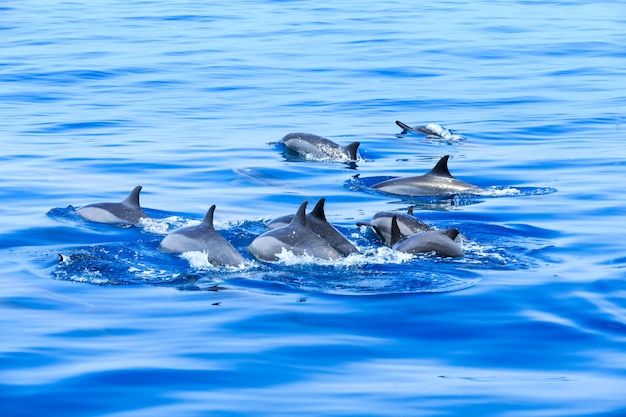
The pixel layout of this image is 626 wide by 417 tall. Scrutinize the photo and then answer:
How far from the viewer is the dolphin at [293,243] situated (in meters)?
11.9

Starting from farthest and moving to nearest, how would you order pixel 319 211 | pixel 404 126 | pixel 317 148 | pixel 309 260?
1. pixel 404 126
2. pixel 317 148
3. pixel 319 211
4. pixel 309 260

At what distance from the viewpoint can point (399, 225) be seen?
1320 cm

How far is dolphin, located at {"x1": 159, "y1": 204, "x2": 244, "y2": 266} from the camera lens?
11.7 metres

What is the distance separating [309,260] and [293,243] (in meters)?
0.35

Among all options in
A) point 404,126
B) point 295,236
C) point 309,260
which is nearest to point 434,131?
point 404,126

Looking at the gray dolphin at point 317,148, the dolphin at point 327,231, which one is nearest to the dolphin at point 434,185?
the gray dolphin at point 317,148

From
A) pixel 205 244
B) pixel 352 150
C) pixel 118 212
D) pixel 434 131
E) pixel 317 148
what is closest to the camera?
pixel 205 244

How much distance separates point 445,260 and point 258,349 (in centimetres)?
352

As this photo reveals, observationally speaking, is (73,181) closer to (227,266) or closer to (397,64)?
(227,266)

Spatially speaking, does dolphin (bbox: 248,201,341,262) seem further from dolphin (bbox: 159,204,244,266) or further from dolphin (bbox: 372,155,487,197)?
dolphin (bbox: 372,155,487,197)

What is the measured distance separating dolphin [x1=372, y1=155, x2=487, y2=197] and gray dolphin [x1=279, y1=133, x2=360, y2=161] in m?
2.75

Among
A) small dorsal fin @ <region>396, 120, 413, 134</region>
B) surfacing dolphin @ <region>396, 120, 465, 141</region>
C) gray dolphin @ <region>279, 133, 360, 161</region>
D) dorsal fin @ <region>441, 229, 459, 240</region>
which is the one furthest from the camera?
small dorsal fin @ <region>396, 120, 413, 134</region>

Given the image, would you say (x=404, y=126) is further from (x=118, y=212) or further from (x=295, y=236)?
(x=295, y=236)

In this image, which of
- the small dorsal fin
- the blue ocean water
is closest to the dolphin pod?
the blue ocean water
